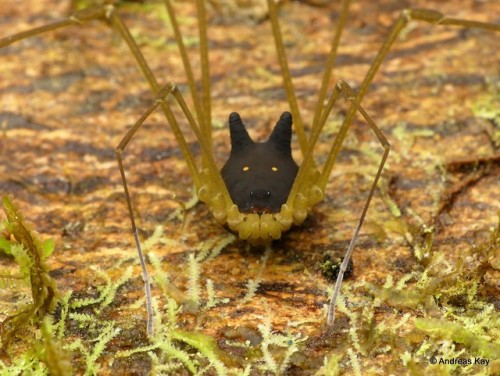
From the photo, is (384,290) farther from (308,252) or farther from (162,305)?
(162,305)

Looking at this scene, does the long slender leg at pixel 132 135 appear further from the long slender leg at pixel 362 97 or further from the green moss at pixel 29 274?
the long slender leg at pixel 362 97

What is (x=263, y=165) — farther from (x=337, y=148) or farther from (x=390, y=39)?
(x=390, y=39)

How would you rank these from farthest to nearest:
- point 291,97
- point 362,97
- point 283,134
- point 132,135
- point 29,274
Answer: point 291,97 < point 283,134 < point 362,97 < point 132,135 < point 29,274

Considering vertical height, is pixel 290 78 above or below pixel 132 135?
above

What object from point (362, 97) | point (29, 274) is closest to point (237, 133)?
point (362, 97)

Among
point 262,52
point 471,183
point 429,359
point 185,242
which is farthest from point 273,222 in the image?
point 262,52

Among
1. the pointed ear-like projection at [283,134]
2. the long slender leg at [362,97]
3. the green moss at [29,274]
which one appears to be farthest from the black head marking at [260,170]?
the green moss at [29,274]

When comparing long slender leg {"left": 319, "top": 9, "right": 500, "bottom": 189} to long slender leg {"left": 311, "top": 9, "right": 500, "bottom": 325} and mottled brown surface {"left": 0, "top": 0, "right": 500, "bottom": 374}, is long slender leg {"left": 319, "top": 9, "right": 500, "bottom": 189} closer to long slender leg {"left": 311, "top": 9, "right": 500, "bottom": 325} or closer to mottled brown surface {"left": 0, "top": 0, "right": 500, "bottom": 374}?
long slender leg {"left": 311, "top": 9, "right": 500, "bottom": 325}

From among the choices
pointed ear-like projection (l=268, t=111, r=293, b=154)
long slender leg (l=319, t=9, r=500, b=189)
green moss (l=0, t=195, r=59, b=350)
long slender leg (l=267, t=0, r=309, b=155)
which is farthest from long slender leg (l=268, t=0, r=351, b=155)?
green moss (l=0, t=195, r=59, b=350)
